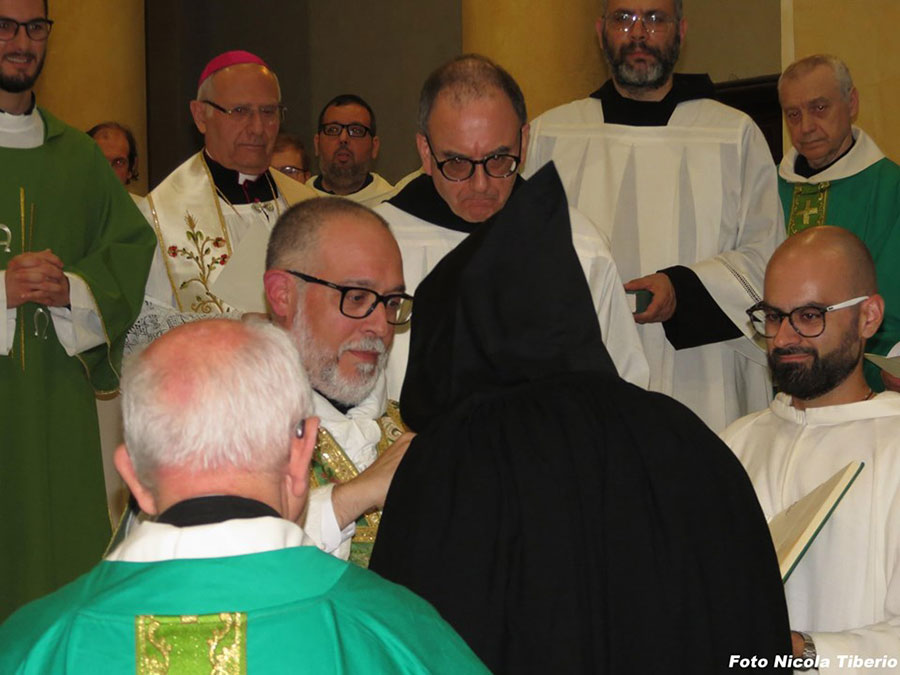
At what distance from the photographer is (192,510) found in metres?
1.89

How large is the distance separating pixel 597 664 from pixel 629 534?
217 mm

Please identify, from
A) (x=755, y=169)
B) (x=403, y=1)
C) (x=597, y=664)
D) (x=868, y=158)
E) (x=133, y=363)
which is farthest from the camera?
(x=403, y=1)

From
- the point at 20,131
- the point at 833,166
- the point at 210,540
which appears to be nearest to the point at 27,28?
the point at 20,131

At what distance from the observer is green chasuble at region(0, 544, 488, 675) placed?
6.09 ft

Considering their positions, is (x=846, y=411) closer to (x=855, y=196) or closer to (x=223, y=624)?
(x=223, y=624)

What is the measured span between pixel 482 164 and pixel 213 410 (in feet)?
7.89

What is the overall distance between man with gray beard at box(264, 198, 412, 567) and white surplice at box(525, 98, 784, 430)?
6.28 ft

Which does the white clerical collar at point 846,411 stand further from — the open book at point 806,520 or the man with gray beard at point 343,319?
the man with gray beard at point 343,319

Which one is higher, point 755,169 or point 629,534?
point 755,169

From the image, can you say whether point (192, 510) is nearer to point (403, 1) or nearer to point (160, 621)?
point (160, 621)

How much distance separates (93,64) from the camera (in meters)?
8.28

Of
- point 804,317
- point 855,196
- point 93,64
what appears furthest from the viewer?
point 93,64

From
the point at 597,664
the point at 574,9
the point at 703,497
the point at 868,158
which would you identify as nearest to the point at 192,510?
the point at 597,664

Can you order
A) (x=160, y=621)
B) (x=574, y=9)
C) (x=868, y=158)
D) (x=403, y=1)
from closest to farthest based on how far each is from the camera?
(x=160, y=621)
(x=868, y=158)
(x=574, y=9)
(x=403, y=1)
